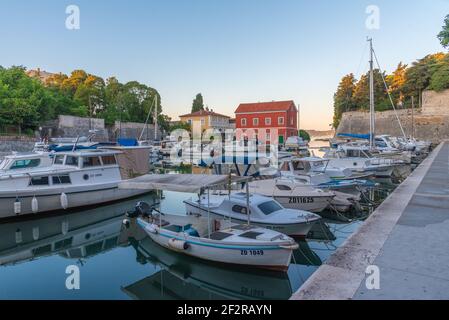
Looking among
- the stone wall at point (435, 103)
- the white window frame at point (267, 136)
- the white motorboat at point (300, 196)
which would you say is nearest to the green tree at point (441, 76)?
the stone wall at point (435, 103)

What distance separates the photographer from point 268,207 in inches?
431

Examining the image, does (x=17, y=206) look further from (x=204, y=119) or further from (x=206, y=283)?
(x=204, y=119)

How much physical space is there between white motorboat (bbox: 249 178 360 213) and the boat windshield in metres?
2.55

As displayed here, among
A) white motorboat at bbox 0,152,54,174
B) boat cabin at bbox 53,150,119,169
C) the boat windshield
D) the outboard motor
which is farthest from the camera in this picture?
boat cabin at bbox 53,150,119,169

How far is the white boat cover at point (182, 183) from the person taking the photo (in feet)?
28.6

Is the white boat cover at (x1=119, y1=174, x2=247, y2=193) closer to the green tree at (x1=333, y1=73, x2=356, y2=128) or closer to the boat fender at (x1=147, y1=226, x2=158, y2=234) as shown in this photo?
the boat fender at (x1=147, y1=226, x2=158, y2=234)

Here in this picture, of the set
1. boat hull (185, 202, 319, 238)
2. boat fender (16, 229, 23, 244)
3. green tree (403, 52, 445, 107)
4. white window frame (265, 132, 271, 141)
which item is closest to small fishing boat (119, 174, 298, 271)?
boat hull (185, 202, 319, 238)

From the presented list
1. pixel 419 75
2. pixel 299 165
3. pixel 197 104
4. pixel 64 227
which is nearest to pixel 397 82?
pixel 419 75

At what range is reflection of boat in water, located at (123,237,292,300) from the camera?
25.6 ft

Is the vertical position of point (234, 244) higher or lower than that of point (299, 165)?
lower

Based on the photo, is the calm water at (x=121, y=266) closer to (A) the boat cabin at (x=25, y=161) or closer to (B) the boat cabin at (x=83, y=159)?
(B) the boat cabin at (x=83, y=159)

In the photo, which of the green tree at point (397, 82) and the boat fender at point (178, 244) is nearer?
the boat fender at point (178, 244)

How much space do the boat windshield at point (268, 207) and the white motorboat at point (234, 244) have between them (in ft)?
4.71

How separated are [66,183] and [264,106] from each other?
53.9 m
